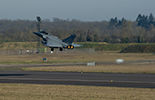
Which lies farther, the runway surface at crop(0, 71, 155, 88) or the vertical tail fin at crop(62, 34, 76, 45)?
the vertical tail fin at crop(62, 34, 76, 45)

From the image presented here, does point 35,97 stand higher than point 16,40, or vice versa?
point 16,40

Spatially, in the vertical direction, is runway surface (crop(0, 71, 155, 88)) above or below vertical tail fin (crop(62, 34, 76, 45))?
below

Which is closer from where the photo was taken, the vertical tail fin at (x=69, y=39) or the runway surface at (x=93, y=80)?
the runway surface at (x=93, y=80)

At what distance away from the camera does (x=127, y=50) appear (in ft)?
518

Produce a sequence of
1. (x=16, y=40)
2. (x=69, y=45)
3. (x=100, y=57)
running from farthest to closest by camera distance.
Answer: (x=16, y=40), (x=100, y=57), (x=69, y=45)

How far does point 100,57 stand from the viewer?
2165 inches

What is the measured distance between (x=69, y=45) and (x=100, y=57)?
9.83m

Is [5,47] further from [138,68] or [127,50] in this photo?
[138,68]

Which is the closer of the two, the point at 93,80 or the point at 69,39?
the point at 93,80

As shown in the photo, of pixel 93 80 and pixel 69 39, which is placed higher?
pixel 69 39

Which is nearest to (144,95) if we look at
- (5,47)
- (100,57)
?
(100,57)

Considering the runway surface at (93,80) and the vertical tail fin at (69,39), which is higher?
the vertical tail fin at (69,39)

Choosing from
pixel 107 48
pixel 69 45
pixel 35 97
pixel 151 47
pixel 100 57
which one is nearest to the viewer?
pixel 35 97

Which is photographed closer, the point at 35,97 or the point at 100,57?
the point at 35,97
